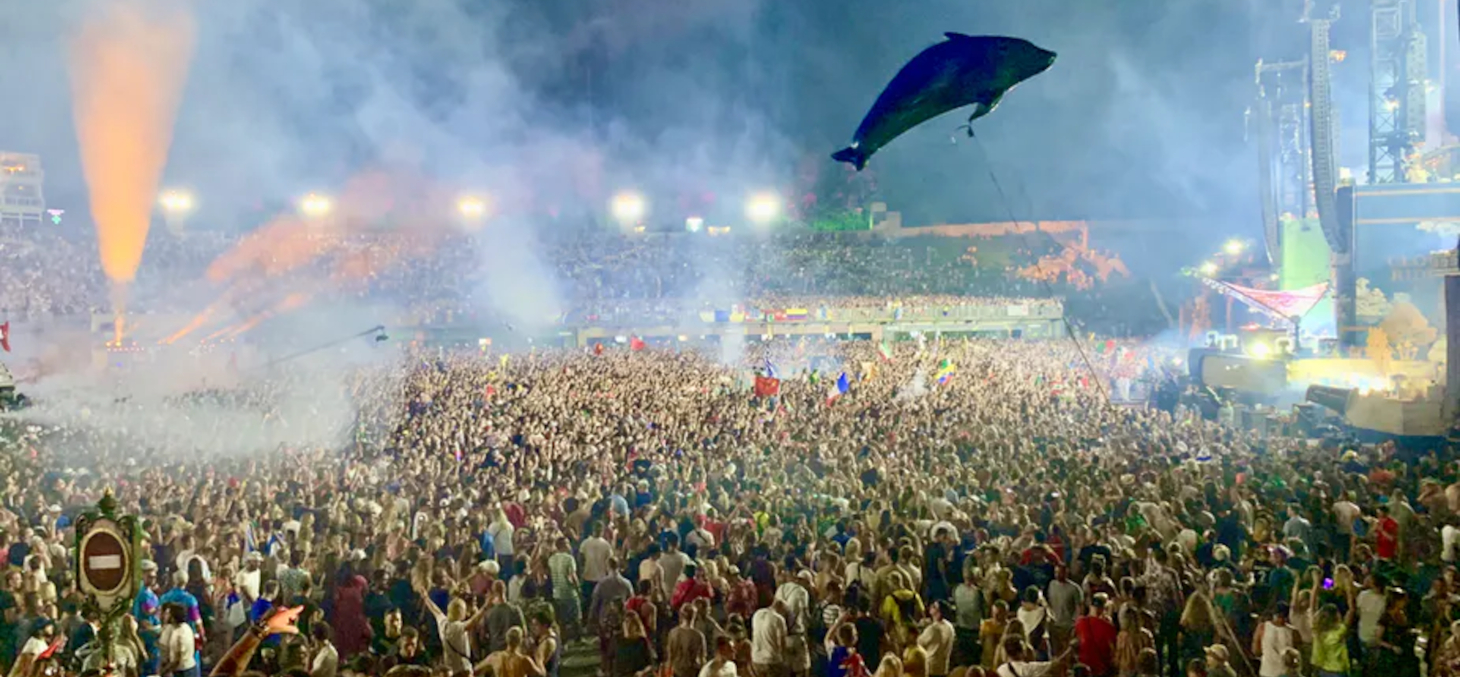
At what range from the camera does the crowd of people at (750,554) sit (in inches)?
212

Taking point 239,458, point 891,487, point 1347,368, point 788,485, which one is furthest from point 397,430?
point 1347,368

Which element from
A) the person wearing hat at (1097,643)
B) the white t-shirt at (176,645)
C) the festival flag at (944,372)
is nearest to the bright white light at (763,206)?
the festival flag at (944,372)

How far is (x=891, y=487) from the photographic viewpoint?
938 cm

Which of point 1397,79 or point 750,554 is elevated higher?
point 1397,79

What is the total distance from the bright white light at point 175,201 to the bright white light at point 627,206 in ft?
80.1

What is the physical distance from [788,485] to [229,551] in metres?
4.96

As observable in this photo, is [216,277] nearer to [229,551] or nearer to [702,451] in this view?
[702,451]

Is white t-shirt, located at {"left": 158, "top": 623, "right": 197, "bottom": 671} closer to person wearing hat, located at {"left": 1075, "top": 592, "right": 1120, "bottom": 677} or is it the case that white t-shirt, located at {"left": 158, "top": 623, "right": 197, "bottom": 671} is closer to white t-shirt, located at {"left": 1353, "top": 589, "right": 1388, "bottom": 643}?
person wearing hat, located at {"left": 1075, "top": 592, "right": 1120, "bottom": 677}

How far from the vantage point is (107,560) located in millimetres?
4297

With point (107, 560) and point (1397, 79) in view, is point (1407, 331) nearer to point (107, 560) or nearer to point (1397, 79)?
point (1397, 79)

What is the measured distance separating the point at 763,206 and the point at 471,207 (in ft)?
59.5

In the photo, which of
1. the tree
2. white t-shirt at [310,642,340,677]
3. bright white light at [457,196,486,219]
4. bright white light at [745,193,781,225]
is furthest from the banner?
bright white light at [745,193,781,225]

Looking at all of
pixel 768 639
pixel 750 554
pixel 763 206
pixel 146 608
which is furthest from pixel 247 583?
pixel 763 206

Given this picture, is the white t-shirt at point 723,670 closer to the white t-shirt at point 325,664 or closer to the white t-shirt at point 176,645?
the white t-shirt at point 325,664
